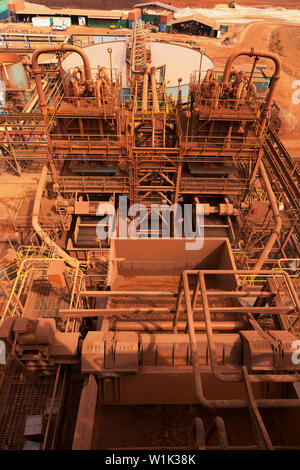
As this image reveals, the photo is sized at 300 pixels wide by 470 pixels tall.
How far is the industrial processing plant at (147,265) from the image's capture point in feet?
22.4

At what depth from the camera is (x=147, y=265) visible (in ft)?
38.1

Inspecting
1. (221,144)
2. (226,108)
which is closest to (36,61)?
(226,108)

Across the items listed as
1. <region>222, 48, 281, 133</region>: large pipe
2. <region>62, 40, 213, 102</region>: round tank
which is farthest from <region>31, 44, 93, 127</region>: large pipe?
<region>62, 40, 213, 102</region>: round tank

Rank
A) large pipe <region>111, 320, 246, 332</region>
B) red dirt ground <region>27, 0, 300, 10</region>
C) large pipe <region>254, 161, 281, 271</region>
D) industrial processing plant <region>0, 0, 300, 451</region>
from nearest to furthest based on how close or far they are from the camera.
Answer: industrial processing plant <region>0, 0, 300, 451</region> → large pipe <region>111, 320, 246, 332</region> → large pipe <region>254, 161, 281, 271</region> → red dirt ground <region>27, 0, 300, 10</region>

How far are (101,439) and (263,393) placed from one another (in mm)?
4596
